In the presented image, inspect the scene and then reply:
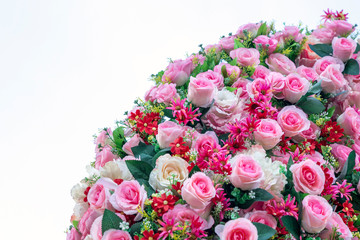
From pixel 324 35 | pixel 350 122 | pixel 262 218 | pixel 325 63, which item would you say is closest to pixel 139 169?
pixel 262 218

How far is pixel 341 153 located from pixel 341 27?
2.81 feet

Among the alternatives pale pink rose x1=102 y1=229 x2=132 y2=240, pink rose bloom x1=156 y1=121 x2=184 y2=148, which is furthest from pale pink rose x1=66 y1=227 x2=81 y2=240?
pink rose bloom x1=156 y1=121 x2=184 y2=148

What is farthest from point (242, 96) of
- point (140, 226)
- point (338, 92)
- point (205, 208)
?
point (140, 226)

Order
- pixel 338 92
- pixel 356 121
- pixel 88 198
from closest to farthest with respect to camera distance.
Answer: pixel 88 198 < pixel 356 121 < pixel 338 92

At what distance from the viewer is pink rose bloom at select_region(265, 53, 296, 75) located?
1821 mm

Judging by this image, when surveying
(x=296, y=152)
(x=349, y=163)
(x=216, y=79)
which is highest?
(x=216, y=79)

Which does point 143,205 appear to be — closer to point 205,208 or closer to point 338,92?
point 205,208

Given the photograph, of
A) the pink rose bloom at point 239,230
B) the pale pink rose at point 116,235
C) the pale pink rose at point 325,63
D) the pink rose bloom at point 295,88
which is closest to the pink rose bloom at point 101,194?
the pale pink rose at point 116,235

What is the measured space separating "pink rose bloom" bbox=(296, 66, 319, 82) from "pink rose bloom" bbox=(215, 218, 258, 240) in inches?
36.2

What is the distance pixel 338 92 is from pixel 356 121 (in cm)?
18

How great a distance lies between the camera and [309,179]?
1.26 meters

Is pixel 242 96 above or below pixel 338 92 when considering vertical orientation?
above

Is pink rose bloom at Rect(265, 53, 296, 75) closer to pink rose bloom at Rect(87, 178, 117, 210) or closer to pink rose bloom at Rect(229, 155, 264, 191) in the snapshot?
pink rose bloom at Rect(229, 155, 264, 191)

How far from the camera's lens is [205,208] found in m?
1.21
